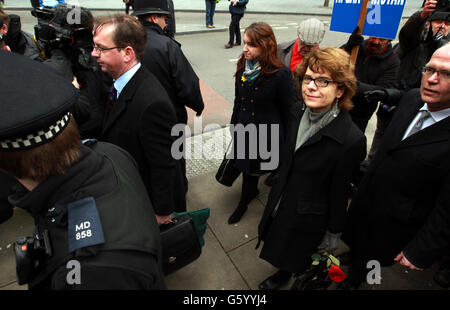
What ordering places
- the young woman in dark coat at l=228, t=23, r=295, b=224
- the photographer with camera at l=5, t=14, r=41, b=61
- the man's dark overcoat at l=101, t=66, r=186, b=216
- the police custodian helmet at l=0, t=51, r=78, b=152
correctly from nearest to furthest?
the police custodian helmet at l=0, t=51, r=78, b=152, the man's dark overcoat at l=101, t=66, r=186, b=216, the young woman in dark coat at l=228, t=23, r=295, b=224, the photographer with camera at l=5, t=14, r=41, b=61

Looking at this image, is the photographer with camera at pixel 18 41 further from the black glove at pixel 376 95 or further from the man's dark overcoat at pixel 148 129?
the black glove at pixel 376 95

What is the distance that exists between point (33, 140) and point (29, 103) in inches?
5.2

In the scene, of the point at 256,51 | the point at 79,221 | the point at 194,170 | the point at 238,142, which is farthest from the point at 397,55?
the point at 79,221

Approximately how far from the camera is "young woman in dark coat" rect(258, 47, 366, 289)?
5.76 ft

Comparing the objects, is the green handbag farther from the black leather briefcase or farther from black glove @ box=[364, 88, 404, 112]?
black glove @ box=[364, 88, 404, 112]

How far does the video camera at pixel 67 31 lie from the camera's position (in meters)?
2.26

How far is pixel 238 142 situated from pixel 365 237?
4.78ft

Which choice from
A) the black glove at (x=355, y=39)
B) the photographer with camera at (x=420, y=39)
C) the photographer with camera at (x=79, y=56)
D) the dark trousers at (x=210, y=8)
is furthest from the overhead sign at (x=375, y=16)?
the dark trousers at (x=210, y=8)

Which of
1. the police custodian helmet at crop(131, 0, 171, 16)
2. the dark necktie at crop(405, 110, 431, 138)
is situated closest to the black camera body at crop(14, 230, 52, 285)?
the dark necktie at crop(405, 110, 431, 138)

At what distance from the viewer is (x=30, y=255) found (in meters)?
0.92

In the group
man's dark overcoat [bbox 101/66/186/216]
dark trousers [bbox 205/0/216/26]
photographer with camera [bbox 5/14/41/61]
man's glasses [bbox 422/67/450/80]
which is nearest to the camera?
man's glasses [bbox 422/67/450/80]

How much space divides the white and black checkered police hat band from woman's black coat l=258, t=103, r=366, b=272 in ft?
4.73

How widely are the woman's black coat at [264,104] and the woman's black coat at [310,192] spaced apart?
57cm
